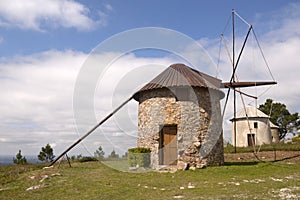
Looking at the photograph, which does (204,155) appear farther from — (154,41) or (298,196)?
(298,196)

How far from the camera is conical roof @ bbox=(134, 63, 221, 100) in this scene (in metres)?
17.8

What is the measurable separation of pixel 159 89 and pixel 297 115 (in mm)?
41588

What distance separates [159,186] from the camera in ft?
40.2

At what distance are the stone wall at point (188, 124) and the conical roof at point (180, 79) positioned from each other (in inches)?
15.3

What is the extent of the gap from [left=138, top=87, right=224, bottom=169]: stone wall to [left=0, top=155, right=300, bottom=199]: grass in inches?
55.4

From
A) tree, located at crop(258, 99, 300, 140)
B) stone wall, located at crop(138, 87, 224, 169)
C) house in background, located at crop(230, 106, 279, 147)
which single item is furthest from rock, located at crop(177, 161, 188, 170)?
tree, located at crop(258, 99, 300, 140)

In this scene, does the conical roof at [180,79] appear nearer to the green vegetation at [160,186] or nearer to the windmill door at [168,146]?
the windmill door at [168,146]

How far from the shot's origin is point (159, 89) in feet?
59.7

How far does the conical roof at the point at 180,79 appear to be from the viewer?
1775cm

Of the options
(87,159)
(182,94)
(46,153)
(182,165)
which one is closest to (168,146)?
(182,165)

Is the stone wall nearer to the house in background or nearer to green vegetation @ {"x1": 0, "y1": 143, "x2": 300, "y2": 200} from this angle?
green vegetation @ {"x1": 0, "y1": 143, "x2": 300, "y2": 200}

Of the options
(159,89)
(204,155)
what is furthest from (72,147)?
(204,155)

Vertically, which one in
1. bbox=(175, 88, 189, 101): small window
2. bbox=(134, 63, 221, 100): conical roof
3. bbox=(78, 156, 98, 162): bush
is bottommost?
bbox=(78, 156, 98, 162): bush

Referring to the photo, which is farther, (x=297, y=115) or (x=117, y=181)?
(x=297, y=115)
